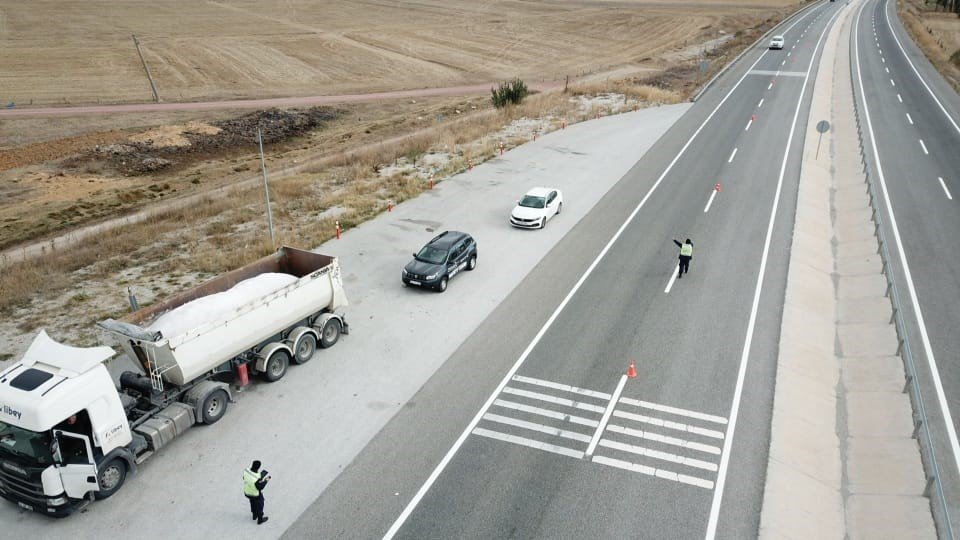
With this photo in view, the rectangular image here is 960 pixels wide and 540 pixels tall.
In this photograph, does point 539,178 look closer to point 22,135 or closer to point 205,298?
point 205,298

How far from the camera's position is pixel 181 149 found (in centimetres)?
4628

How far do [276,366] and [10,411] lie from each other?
5.75 metres

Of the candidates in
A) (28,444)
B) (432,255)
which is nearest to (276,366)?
(28,444)

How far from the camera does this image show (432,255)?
21062mm

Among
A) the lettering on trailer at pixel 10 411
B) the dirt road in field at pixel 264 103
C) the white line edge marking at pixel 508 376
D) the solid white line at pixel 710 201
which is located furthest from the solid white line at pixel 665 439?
the dirt road in field at pixel 264 103

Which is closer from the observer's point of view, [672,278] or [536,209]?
[672,278]

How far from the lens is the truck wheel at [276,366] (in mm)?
15742

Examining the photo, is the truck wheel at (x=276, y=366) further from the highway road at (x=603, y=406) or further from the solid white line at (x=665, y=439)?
the solid white line at (x=665, y=439)

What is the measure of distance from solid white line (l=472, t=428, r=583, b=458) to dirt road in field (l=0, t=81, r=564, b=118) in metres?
51.0

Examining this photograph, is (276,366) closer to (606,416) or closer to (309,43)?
(606,416)

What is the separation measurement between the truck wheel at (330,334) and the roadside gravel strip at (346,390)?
0.25m

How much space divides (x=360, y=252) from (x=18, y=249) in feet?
58.5

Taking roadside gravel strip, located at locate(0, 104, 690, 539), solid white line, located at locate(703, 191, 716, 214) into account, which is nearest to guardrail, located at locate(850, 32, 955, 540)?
solid white line, located at locate(703, 191, 716, 214)

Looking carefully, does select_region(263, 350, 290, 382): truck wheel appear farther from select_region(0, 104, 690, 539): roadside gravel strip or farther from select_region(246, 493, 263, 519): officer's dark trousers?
select_region(246, 493, 263, 519): officer's dark trousers
